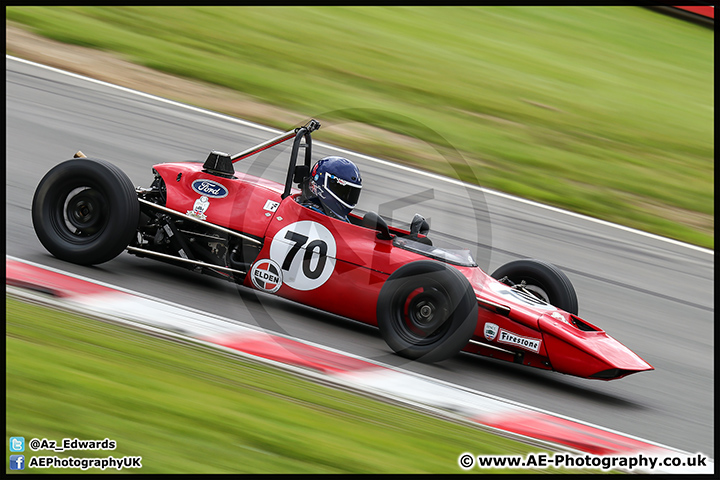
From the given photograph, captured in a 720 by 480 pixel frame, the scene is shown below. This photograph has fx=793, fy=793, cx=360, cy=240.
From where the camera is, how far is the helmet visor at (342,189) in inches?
250

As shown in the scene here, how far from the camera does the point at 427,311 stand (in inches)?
228

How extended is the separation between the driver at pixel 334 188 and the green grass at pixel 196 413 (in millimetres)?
1655

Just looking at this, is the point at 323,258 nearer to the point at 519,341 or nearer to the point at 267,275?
the point at 267,275

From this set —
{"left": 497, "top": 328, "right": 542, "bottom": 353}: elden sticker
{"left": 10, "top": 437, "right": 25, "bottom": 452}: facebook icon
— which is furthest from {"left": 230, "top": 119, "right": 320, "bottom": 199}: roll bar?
{"left": 10, "top": 437, "right": 25, "bottom": 452}: facebook icon

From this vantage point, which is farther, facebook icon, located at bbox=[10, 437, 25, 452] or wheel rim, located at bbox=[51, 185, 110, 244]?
wheel rim, located at bbox=[51, 185, 110, 244]

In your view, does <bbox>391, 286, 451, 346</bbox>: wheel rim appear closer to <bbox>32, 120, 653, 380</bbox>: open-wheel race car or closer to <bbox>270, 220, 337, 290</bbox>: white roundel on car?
<bbox>32, 120, 653, 380</bbox>: open-wheel race car

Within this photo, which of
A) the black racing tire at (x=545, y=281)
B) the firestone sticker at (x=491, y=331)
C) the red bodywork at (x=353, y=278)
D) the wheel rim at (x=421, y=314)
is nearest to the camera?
the wheel rim at (x=421, y=314)

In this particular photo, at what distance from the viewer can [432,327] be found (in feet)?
18.8

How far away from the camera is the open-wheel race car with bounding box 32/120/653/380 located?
18.9 ft

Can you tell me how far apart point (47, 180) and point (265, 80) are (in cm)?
676

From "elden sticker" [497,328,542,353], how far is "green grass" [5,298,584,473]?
1077 millimetres

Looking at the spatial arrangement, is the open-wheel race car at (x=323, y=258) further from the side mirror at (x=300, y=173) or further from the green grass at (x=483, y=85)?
the green grass at (x=483, y=85)

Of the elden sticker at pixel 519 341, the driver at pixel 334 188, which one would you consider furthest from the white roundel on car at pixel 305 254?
the elden sticker at pixel 519 341

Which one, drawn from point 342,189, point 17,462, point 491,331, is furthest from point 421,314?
point 17,462
